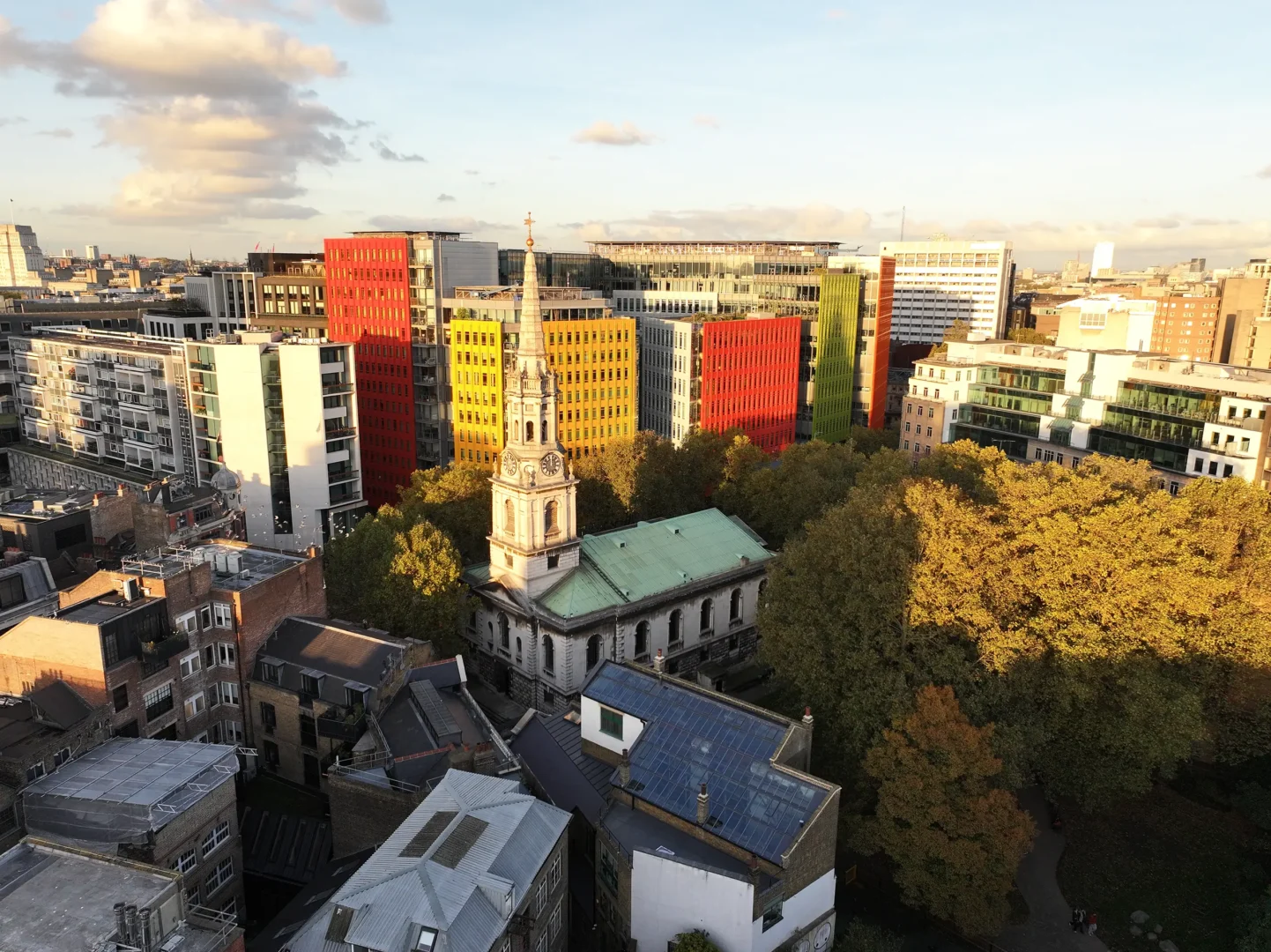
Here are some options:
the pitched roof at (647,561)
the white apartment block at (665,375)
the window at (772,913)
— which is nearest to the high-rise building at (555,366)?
the white apartment block at (665,375)

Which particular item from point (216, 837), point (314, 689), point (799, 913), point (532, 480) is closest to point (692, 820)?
point (799, 913)

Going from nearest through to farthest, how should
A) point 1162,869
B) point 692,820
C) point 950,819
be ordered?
point 692,820 < point 950,819 < point 1162,869

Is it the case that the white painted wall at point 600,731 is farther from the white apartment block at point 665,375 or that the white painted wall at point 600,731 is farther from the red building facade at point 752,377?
the white apartment block at point 665,375

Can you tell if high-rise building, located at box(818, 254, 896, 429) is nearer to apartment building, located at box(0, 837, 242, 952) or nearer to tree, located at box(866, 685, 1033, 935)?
tree, located at box(866, 685, 1033, 935)

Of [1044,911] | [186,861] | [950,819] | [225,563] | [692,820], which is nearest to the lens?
[186,861]

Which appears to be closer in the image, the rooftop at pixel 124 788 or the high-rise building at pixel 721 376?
the rooftop at pixel 124 788

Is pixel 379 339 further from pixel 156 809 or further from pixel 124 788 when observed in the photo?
pixel 156 809
